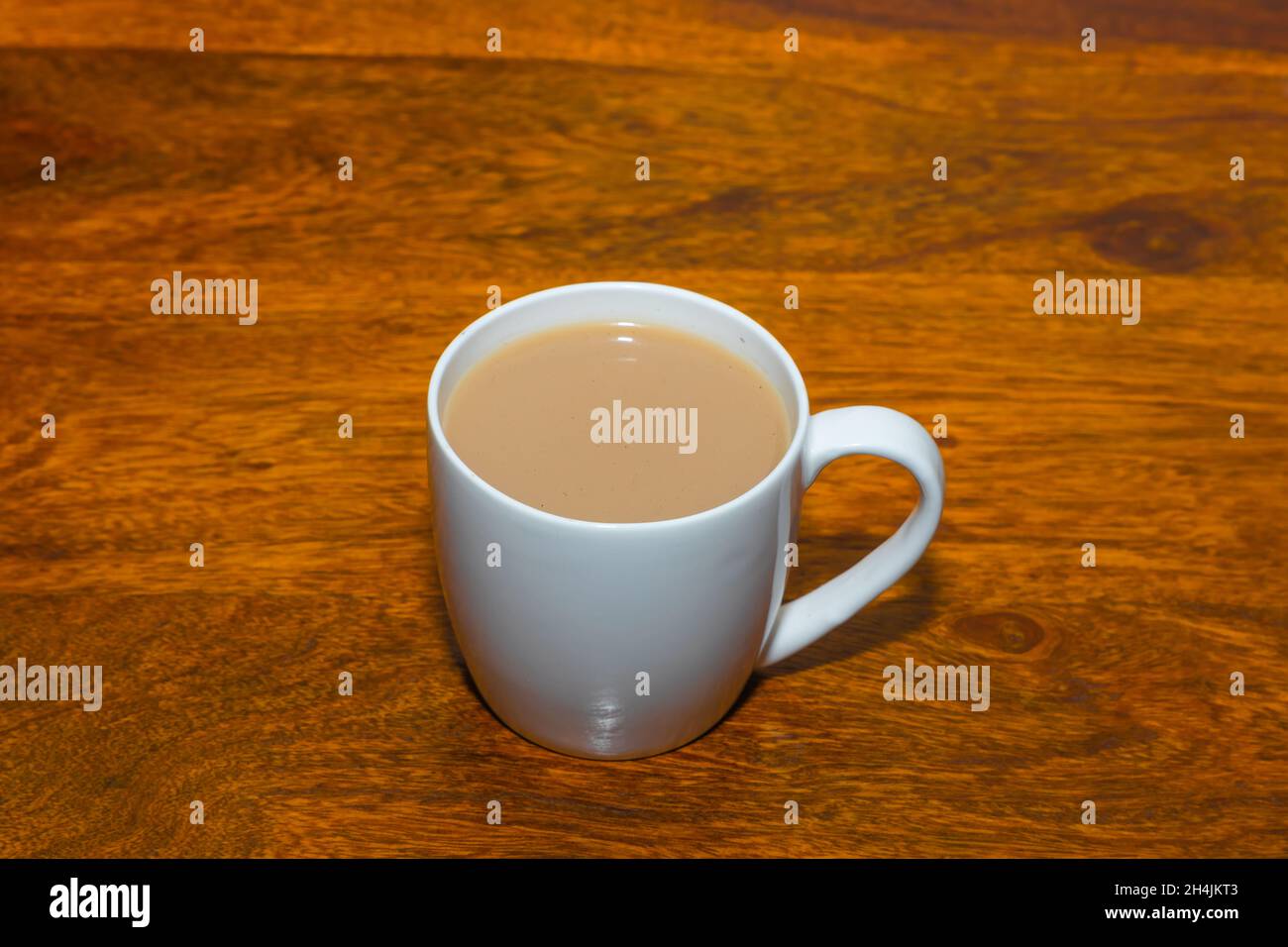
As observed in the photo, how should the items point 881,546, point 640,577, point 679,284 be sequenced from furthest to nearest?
point 679,284 < point 881,546 < point 640,577

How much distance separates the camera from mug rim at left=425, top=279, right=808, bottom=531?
0.76 metres

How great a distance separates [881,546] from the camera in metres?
0.89

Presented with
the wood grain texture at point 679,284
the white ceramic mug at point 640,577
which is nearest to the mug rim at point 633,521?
the white ceramic mug at point 640,577

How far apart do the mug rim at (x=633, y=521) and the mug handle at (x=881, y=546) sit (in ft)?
0.06

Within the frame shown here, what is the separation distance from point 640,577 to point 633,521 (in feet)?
0.11

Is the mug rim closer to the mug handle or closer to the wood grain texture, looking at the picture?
the mug handle

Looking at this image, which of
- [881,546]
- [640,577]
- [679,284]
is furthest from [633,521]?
[679,284]

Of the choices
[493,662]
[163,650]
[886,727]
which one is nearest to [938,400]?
[886,727]

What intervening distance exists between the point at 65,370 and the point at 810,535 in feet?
1.71

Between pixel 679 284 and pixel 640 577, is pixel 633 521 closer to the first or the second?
pixel 640 577

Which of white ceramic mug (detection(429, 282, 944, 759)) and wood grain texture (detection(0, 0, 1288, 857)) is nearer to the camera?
white ceramic mug (detection(429, 282, 944, 759))

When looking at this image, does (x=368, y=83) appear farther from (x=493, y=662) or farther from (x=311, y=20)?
(x=493, y=662)

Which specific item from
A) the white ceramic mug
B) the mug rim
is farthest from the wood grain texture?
the mug rim

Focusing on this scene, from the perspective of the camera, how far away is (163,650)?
94cm
